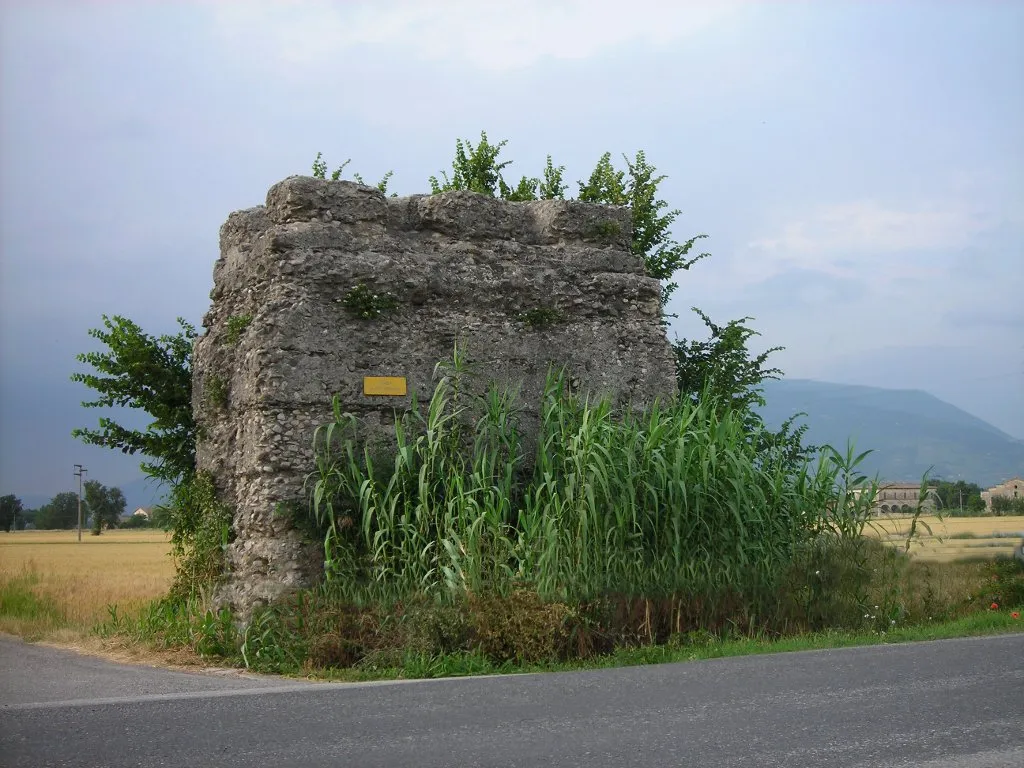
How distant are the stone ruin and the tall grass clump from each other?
373 millimetres

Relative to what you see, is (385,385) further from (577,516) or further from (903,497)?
(903,497)

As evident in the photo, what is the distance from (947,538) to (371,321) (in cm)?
735

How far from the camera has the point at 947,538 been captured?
499 inches

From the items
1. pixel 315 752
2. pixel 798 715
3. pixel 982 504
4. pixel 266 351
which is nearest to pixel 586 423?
pixel 266 351

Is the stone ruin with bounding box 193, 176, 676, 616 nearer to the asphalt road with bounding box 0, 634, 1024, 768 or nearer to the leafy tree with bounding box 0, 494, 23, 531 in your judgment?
the asphalt road with bounding box 0, 634, 1024, 768

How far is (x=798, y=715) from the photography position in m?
6.34

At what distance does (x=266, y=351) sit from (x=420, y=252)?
2269 millimetres

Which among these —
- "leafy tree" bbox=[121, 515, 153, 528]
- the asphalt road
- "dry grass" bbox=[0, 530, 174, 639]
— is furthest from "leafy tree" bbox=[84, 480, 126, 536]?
the asphalt road

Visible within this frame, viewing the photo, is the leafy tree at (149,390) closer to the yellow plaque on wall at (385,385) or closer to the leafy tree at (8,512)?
the yellow plaque on wall at (385,385)

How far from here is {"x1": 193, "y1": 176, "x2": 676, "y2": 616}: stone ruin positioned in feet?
Result: 36.0

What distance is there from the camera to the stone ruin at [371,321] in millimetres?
10977

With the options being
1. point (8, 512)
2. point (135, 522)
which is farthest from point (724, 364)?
point (135, 522)

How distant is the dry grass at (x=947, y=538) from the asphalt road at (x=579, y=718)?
3.72m

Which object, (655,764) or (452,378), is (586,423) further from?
(655,764)
